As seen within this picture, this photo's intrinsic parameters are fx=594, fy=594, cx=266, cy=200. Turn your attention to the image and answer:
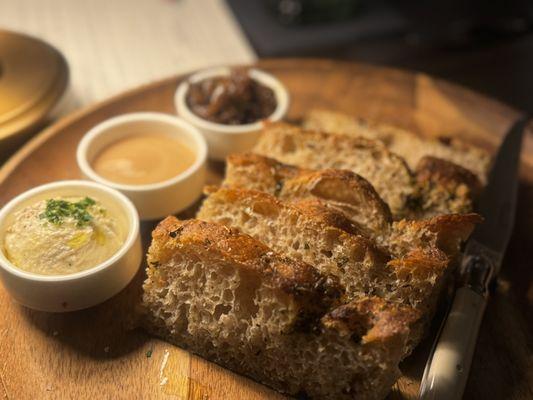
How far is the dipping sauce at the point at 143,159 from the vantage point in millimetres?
3825

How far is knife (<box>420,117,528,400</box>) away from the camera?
272 cm

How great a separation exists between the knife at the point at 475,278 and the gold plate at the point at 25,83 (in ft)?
10.3

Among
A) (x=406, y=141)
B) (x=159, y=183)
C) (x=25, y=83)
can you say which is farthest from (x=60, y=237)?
(x=406, y=141)

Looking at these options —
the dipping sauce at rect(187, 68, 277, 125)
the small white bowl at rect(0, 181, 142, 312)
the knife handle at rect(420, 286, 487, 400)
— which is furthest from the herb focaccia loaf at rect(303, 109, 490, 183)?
the small white bowl at rect(0, 181, 142, 312)

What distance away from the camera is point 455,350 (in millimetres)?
2828

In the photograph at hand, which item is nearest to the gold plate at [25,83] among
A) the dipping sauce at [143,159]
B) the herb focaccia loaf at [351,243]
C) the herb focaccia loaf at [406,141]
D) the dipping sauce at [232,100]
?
the dipping sauce at [143,159]

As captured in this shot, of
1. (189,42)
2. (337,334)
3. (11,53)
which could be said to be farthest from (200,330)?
(189,42)

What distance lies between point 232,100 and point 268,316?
1991mm

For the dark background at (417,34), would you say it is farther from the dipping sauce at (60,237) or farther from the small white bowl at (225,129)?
the dipping sauce at (60,237)

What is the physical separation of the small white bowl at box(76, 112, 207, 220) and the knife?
1.73 metres

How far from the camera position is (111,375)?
9.61 feet

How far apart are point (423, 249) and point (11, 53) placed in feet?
11.6

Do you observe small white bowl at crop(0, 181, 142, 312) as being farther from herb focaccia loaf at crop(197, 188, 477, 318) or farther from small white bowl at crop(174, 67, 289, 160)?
small white bowl at crop(174, 67, 289, 160)

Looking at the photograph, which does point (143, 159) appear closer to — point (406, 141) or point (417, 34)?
point (406, 141)
